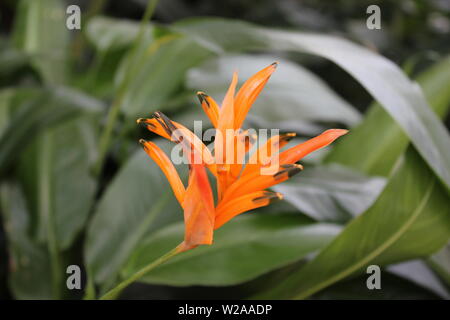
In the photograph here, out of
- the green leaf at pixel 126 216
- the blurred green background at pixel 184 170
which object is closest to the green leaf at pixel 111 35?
the blurred green background at pixel 184 170

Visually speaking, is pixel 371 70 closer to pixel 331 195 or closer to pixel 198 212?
pixel 331 195

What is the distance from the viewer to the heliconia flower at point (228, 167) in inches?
9.2

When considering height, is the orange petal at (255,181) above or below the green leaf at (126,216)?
below

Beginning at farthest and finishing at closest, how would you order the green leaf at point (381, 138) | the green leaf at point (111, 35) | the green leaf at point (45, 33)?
the green leaf at point (45, 33)
the green leaf at point (111, 35)
the green leaf at point (381, 138)

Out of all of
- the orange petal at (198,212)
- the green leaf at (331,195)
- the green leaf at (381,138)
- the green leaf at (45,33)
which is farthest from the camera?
the green leaf at (45,33)

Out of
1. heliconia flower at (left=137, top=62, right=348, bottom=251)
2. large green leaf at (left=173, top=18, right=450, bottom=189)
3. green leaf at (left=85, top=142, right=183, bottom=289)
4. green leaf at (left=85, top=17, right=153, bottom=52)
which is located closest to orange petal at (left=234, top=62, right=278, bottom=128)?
heliconia flower at (left=137, top=62, right=348, bottom=251)

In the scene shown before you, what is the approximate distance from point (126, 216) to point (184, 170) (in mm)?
85

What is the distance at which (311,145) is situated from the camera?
0.80 feet

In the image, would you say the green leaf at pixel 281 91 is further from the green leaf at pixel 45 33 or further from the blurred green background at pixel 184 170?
the green leaf at pixel 45 33

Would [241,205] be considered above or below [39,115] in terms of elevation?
below

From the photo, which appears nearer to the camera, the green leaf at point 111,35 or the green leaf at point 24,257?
the green leaf at point 24,257

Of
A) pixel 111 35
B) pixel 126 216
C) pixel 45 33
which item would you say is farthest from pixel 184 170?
pixel 45 33

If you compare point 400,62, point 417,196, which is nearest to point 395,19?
point 400,62

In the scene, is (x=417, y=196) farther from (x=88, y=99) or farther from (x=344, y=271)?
(x=88, y=99)
